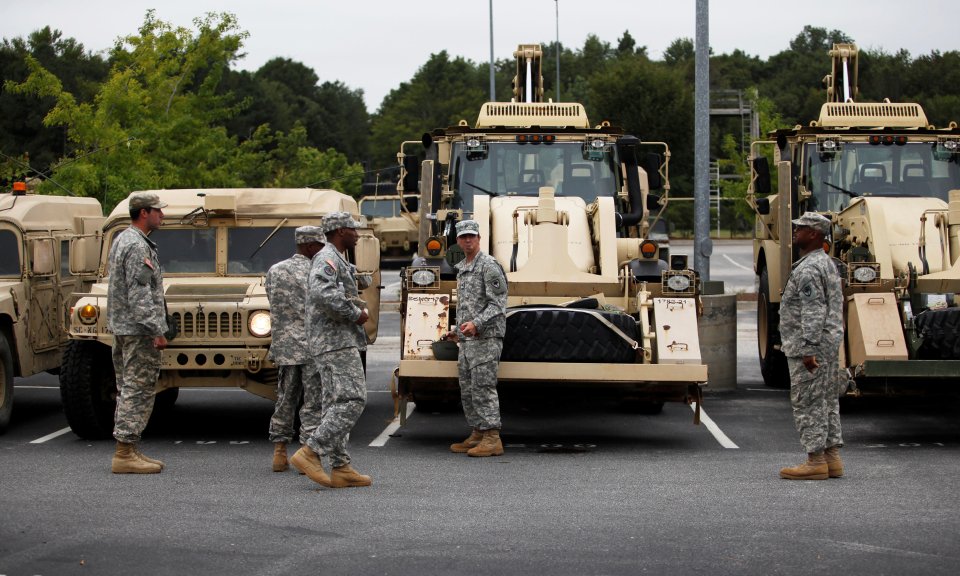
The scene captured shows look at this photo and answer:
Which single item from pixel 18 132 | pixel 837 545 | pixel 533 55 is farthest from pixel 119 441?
pixel 18 132

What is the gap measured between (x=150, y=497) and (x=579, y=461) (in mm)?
3292

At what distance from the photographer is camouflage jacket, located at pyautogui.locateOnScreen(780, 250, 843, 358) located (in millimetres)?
9852

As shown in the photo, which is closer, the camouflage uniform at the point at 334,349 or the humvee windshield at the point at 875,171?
the camouflage uniform at the point at 334,349

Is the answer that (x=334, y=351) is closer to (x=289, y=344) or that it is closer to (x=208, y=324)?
(x=289, y=344)

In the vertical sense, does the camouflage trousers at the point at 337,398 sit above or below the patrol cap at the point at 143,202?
below

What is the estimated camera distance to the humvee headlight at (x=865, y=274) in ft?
40.0

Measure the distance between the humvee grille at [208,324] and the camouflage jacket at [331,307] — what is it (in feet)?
6.53

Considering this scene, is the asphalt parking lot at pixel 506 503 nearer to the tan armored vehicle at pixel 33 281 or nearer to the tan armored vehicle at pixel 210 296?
the tan armored vehicle at pixel 210 296

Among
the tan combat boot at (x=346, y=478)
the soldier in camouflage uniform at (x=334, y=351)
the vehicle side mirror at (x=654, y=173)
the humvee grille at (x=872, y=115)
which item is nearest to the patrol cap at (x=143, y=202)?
the soldier in camouflage uniform at (x=334, y=351)

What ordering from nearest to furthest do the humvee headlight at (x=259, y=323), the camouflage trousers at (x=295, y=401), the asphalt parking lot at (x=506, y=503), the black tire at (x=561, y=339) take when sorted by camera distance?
1. the asphalt parking lot at (x=506, y=503)
2. the camouflage trousers at (x=295, y=401)
3. the black tire at (x=561, y=339)
4. the humvee headlight at (x=259, y=323)

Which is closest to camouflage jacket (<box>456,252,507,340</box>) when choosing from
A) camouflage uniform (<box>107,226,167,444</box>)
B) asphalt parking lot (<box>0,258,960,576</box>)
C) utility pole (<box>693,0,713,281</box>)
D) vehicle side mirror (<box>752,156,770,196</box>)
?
asphalt parking lot (<box>0,258,960,576</box>)

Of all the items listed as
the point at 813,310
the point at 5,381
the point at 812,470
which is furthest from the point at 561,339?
the point at 5,381

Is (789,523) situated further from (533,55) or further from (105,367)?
(533,55)

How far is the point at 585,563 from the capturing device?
7.33 meters
